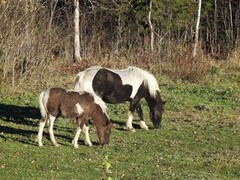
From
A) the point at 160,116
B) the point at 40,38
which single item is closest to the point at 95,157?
→ the point at 160,116

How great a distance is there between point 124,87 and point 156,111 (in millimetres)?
1053

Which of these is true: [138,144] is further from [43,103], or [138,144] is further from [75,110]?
[43,103]

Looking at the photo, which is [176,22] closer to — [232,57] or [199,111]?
[232,57]

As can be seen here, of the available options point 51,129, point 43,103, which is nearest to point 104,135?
point 51,129

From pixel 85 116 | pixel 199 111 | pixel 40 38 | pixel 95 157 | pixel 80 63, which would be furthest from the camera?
pixel 80 63

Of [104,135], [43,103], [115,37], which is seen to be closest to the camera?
[43,103]

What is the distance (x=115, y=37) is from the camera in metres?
25.4

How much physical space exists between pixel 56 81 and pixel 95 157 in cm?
888

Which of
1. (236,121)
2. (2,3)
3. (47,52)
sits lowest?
(236,121)

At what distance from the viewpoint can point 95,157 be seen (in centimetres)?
992

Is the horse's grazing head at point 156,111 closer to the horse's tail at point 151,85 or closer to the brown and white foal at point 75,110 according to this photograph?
the horse's tail at point 151,85

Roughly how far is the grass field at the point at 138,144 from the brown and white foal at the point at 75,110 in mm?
264

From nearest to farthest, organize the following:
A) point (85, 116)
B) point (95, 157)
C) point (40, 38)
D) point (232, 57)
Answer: point (95, 157)
point (85, 116)
point (40, 38)
point (232, 57)

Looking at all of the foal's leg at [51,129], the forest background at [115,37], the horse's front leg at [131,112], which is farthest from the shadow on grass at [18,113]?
the foal's leg at [51,129]
